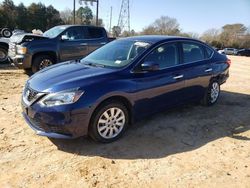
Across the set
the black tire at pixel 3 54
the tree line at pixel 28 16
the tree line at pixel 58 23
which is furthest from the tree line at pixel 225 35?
the black tire at pixel 3 54

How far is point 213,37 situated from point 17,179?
61169 mm

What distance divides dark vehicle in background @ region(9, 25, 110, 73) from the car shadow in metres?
5.15

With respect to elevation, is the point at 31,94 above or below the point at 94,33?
below

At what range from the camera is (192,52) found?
6094 millimetres

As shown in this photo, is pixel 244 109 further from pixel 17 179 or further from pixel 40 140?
pixel 17 179

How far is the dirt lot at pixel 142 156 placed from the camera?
370 centimetres

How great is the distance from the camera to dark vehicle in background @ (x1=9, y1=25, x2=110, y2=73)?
376 inches

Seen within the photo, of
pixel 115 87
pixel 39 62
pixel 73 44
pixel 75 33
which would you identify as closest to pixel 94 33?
pixel 75 33

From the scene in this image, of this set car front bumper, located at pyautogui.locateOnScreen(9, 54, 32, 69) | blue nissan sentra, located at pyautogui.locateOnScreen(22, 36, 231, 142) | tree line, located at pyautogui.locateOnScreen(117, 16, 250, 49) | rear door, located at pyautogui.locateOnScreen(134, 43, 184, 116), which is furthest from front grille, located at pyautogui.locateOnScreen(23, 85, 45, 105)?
tree line, located at pyautogui.locateOnScreen(117, 16, 250, 49)

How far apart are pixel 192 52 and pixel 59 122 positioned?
3.23m

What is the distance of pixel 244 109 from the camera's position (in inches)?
269

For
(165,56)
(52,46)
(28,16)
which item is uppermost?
(28,16)

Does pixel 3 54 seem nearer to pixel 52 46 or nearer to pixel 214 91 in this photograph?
pixel 52 46

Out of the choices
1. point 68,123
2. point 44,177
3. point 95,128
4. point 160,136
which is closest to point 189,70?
point 160,136
